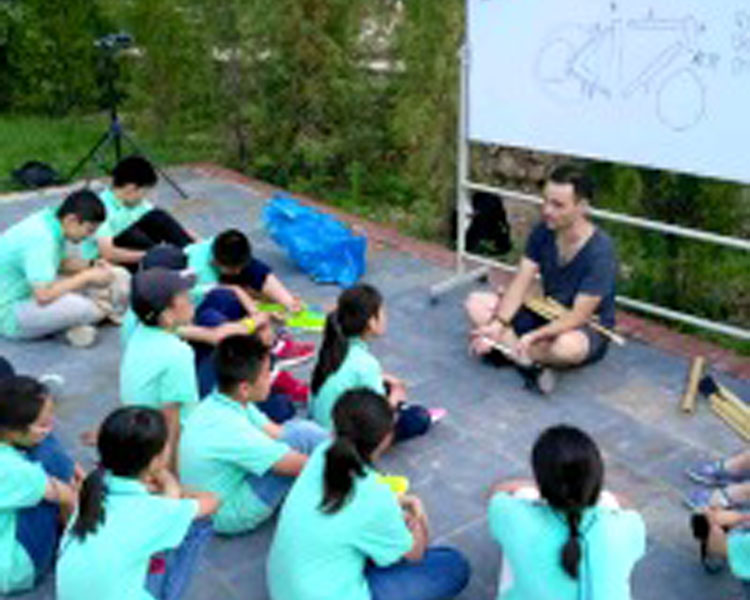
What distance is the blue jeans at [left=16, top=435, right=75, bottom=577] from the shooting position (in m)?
2.94

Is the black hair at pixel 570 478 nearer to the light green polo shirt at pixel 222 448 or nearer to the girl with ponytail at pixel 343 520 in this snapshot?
the girl with ponytail at pixel 343 520

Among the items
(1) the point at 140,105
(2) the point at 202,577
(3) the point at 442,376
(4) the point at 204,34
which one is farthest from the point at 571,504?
(1) the point at 140,105

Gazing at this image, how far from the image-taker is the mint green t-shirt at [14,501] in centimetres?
280

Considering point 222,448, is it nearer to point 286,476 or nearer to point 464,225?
point 286,476

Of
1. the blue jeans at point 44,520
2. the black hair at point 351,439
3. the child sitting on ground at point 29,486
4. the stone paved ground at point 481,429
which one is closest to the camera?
the black hair at point 351,439

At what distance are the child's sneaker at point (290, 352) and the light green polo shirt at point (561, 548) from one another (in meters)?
2.29

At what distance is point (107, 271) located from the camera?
498 centimetres

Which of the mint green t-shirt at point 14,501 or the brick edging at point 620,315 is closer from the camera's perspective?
the mint green t-shirt at point 14,501

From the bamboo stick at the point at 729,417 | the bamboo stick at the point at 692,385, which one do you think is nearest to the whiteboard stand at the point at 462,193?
the bamboo stick at the point at 692,385

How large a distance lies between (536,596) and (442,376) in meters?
2.11

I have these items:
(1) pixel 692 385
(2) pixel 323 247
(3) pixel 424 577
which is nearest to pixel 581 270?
(1) pixel 692 385

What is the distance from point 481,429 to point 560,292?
888 mm

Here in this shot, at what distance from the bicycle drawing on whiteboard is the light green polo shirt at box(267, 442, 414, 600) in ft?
8.29

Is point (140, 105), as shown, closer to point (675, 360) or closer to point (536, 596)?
point (675, 360)
